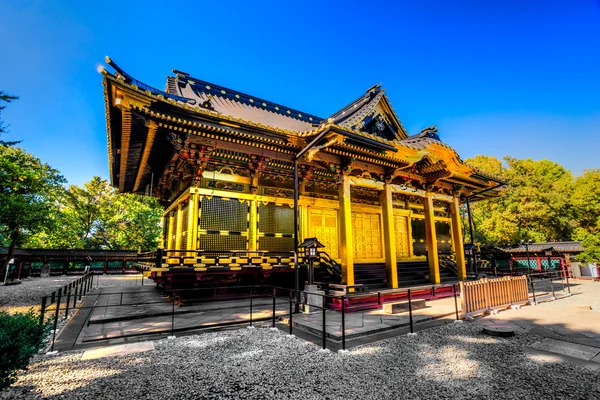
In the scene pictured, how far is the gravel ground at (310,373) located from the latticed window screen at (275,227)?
5.56 meters

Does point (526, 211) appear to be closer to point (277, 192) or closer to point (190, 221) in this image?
point (277, 192)

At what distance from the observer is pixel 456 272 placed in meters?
15.2

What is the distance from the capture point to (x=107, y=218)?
2986cm

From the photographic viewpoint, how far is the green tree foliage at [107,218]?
93.4ft

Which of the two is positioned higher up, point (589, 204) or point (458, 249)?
point (589, 204)

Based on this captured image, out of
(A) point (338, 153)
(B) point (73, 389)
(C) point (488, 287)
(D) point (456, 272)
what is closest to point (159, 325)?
(B) point (73, 389)

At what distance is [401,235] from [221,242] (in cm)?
1001

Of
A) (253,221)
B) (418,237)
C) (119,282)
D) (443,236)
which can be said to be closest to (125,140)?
(253,221)

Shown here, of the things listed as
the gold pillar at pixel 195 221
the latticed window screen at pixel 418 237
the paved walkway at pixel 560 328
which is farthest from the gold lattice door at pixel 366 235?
the gold pillar at pixel 195 221

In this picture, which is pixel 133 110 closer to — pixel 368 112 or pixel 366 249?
pixel 368 112

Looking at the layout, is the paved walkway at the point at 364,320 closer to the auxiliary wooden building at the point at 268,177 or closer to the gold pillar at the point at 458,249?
the auxiliary wooden building at the point at 268,177

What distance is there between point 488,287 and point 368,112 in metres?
7.58

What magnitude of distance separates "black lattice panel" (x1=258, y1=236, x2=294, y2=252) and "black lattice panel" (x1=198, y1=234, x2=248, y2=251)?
64 centimetres

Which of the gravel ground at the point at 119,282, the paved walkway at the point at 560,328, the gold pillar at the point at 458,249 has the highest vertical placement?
the gold pillar at the point at 458,249
